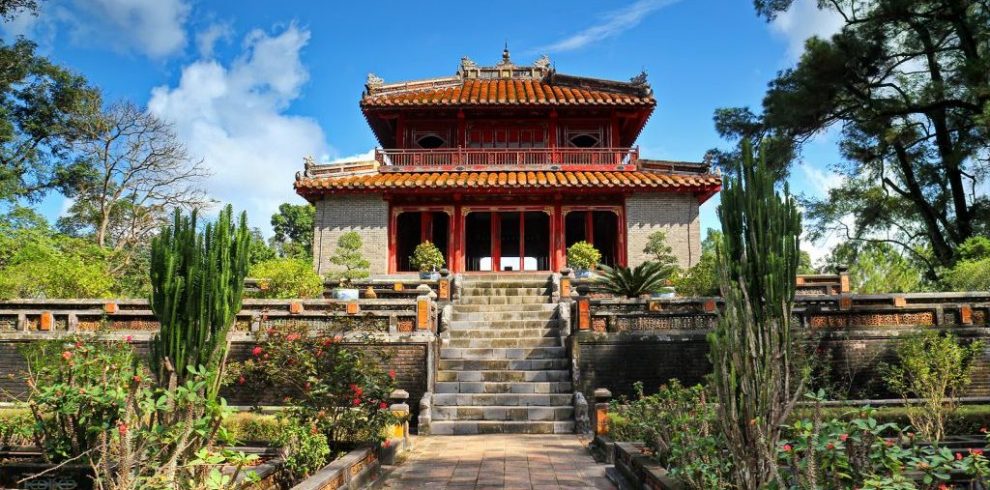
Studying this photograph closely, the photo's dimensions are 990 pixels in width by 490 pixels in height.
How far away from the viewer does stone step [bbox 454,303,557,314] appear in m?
13.2

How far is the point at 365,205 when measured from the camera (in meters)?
17.4

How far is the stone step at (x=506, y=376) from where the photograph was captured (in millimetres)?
10938

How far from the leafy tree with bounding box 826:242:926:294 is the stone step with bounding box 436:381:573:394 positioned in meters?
12.6

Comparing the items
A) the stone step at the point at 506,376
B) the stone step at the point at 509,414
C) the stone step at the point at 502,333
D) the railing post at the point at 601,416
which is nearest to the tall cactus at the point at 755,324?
the railing post at the point at 601,416

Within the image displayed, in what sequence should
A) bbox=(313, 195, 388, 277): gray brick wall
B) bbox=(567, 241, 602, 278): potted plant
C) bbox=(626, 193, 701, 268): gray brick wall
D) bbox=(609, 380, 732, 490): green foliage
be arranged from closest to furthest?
bbox=(609, 380, 732, 490): green foliage < bbox=(567, 241, 602, 278): potted plant < bbox=(626, 193, 701, 268): gray brick wall < bbox=(313, 195, 388, 277): gray brick wall

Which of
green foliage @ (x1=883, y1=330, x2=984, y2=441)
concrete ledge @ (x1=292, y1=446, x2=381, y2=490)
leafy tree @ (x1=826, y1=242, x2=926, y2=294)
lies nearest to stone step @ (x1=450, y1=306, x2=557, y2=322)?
green foliage @ (x1=883, y1=330, x2=984, y2=441)

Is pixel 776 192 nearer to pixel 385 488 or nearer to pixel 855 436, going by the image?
pixel 855 436

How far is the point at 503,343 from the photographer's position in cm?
1197

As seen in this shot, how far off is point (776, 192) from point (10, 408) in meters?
10.3

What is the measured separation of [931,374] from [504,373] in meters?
6.02

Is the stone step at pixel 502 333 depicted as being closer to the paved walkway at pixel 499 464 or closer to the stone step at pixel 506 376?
the stone step at pixel 506 376

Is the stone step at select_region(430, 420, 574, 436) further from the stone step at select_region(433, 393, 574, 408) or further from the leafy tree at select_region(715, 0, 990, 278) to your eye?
the leafy tree at select_region(715, 0, 990, 278)

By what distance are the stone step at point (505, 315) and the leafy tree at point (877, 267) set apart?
36.4 feet

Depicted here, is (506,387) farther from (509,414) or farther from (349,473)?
(349,473)
